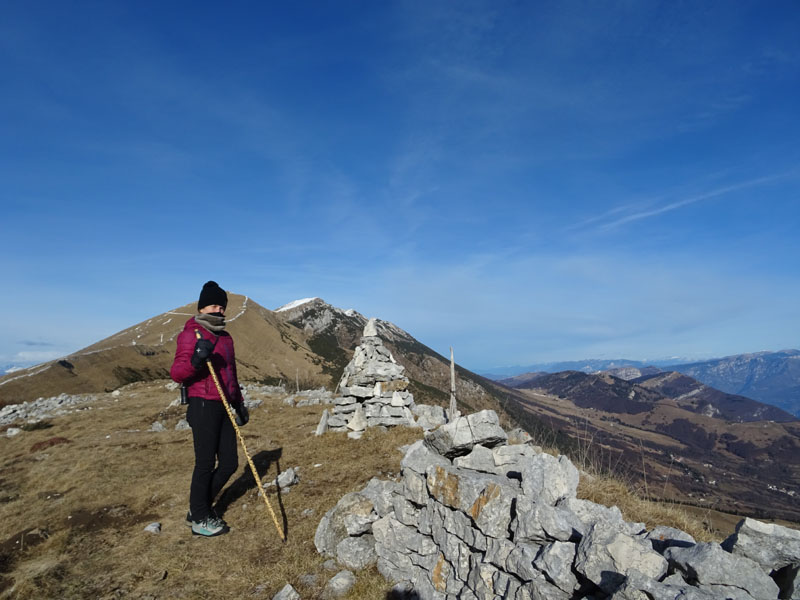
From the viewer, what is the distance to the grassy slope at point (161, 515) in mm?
6355

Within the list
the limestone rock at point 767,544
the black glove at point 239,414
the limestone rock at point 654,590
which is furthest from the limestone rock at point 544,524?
the black glove at point 239,414

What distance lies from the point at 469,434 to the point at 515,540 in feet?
7.25

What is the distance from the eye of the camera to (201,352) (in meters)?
6.92

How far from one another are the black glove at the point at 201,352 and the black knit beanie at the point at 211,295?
3.25 ft

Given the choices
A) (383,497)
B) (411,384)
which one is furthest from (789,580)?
(411,384)

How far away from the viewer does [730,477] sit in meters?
146

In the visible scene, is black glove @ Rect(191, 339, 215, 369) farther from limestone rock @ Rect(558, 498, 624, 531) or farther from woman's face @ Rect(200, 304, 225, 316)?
limestone rock @ Rect(558, 498, 624, 531)

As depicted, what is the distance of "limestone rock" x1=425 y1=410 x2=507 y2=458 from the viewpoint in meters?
6.74

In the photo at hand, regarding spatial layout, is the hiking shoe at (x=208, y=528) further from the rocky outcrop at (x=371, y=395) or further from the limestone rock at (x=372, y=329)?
the limestone rock at (x=372, y=329)

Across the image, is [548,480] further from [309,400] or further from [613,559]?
[309,400]

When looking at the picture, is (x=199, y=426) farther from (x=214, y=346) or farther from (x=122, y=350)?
(x=122, y=350)

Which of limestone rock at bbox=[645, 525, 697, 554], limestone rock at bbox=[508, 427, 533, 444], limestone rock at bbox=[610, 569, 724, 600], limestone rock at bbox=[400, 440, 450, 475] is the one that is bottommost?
limestone rock at bbox=[508, 427, 533, 444]

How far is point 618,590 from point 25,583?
27.8 ft

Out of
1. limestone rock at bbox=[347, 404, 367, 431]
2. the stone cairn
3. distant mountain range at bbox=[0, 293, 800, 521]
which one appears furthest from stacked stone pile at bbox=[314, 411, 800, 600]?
the stone cairn
